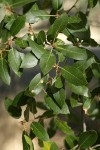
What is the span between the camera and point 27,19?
1.18 metres

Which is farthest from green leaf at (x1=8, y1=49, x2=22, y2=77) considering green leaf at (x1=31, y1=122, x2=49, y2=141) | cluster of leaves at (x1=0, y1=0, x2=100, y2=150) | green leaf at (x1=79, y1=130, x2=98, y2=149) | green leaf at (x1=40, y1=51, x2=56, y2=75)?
green leaf at (x1=79, y1=130, x2=98, y2=149)

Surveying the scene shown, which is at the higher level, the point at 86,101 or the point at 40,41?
the point at 40,41

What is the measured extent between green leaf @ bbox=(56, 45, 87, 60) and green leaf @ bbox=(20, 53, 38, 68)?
9 centimetres

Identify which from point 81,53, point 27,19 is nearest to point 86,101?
point 81,53

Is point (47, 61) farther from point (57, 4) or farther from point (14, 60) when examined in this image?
point (57, 4)

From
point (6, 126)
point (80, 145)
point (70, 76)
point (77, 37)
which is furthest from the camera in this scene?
point (6, 126)

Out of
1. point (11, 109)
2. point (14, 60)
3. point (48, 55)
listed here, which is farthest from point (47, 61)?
point (11, 109)

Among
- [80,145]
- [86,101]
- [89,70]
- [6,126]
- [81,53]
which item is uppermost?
[81,53]

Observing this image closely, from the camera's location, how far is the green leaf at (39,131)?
1214 mm

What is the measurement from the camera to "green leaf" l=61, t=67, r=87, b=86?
1.06 metres

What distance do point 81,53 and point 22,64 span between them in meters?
0.20

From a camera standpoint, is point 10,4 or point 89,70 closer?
point 10,4

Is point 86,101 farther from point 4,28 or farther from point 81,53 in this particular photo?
point 4,28

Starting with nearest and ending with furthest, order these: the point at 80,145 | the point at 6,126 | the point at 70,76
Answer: the point at 70,76 < the point at 80,145 < the point at 6,126
